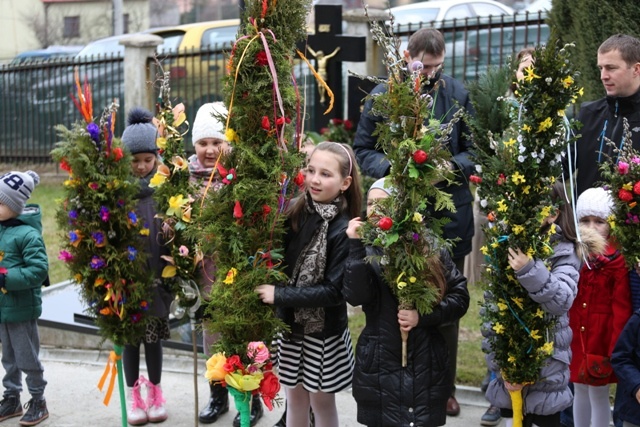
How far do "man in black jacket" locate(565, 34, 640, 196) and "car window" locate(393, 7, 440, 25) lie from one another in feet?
30.7

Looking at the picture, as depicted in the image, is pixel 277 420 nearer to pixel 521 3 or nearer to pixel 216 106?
pixel 216 106

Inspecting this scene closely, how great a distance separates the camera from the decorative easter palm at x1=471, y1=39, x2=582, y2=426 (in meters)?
4.28

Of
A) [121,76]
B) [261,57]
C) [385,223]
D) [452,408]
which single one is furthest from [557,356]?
[121,76]

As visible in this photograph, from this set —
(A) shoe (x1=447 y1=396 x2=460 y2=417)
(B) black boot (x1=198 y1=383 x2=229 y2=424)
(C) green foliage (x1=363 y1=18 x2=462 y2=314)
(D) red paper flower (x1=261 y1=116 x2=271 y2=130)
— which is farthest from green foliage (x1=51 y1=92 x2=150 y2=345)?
(A) shoe (x1=447 y1=396 x2=460 y2=417)

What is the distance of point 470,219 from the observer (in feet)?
19.2

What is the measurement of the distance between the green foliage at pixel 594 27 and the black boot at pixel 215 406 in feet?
11.9

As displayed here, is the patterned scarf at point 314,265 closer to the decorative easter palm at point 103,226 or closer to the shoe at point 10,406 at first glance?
the decorative easter palm at point 103,226

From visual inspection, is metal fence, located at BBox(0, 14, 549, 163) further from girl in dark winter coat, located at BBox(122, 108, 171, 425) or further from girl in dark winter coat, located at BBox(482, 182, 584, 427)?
girl in dark winter coat, located at BBox(482, 182, 584, 427)

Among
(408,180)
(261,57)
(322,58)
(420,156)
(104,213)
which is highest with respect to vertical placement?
(322,58)

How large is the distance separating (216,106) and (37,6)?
27.0m

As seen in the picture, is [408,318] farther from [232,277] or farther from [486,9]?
[486,9]

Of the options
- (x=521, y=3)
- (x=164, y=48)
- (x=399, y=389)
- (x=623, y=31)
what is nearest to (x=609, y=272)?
(x=399, y=389)

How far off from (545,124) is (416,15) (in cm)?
1075

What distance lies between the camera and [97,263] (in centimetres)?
541
